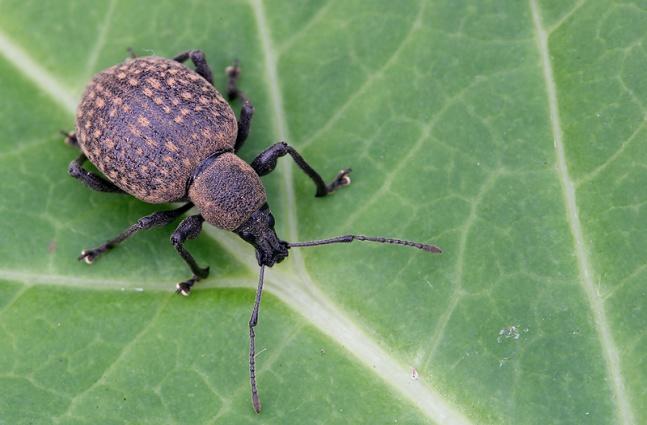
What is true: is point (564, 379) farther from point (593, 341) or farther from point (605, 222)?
point (605, 222)

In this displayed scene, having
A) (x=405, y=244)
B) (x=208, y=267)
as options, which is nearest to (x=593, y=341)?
(x=405, y=244)

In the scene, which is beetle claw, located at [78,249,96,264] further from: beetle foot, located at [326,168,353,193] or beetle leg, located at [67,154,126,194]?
beetle foot, located at [326,168,353,193]

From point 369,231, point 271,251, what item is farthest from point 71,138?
point 369,231

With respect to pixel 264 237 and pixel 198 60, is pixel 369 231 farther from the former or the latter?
pixel 198 60

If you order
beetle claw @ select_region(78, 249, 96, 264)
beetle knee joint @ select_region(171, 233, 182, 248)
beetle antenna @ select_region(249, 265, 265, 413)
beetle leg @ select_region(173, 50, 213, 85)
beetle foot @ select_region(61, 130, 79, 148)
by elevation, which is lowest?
beetle antenna @ select_region(249, 265, 265, 413)

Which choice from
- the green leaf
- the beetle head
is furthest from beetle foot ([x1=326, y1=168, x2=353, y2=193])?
the beetle head

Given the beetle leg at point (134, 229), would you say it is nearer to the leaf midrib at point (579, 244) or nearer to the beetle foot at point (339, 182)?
the beetle foot at point (339, 182)
